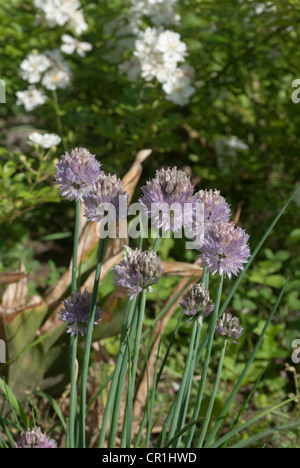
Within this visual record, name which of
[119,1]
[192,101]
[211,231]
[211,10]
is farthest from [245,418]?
[119,1]

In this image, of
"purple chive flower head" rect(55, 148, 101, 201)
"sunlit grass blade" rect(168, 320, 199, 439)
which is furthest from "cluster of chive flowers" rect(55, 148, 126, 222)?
"sunlit grass blade" rect(168, 320, 199, 439)

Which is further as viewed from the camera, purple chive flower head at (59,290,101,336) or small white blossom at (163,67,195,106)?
small white blossom at (163,67,195,106)

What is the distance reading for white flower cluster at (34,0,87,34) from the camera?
243cm

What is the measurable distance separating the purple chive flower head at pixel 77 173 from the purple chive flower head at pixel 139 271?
0.14 m

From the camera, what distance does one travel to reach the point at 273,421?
75.6 inches

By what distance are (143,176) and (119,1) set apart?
928 millimetres

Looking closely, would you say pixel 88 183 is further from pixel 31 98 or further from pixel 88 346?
pixel 31 98

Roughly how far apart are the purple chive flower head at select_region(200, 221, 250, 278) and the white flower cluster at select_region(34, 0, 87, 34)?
6.13 feet

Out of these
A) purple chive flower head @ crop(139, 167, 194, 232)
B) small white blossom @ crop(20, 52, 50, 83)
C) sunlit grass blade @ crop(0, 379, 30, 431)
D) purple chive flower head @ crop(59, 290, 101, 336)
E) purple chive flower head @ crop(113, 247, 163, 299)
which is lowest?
sunlit grass blade @ crop(0, 379, 30, 431)

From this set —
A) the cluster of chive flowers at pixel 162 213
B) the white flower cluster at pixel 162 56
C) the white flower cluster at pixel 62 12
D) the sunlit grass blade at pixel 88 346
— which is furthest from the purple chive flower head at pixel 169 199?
the white flower cluster at pixel 62 12

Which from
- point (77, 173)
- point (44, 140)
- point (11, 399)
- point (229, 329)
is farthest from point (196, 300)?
point (44, 140)

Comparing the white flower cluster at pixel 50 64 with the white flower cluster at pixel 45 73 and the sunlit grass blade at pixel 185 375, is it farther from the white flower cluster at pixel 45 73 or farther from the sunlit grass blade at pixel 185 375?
the sunlit grass blade at pixel 185 375

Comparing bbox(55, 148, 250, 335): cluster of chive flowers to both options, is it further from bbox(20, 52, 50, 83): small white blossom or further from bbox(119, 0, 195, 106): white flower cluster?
bbox(20, 52, 50, 83): small white blossom

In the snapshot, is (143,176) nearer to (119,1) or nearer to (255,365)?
(119,1)
